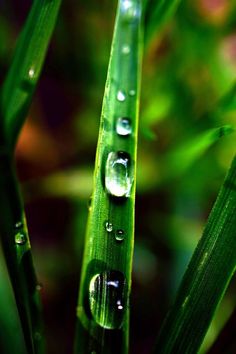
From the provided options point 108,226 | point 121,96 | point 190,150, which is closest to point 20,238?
point 108,226

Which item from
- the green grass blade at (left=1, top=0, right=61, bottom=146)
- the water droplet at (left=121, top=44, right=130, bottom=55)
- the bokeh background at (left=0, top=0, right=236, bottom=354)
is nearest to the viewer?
the water droplet at (left=121, top=44, right=130, bottom=55)

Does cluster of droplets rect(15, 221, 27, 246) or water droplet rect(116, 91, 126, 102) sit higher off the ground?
water droplet rect(116, 91, 126, 102)

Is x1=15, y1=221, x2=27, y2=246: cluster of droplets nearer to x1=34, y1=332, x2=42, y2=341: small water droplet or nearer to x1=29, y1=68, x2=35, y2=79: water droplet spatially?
x1=34, y1=332, x2=42, y2=341: small water droplet

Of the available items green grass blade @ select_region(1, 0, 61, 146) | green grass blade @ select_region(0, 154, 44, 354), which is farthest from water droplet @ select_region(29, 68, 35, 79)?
green grass blade @ select_region(0, 154, 44, 354)

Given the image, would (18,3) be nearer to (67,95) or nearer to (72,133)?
(67,95)

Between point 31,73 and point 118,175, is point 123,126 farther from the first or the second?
point 31,73

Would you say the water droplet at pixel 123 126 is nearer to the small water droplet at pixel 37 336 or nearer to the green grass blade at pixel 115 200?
the green grass blade at pixel 115 200

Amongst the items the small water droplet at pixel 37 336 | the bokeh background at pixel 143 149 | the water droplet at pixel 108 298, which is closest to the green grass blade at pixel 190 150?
the bokeh background at pixel 143 149

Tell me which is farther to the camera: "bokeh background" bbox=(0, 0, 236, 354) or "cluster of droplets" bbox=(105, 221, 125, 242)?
"bokeh background" bbox=(0, 0, 236, 354)
